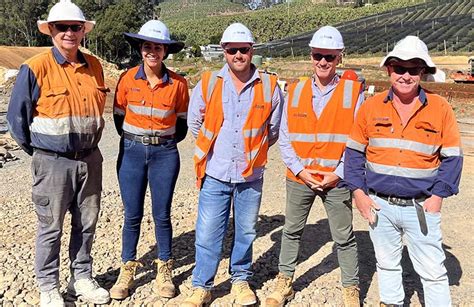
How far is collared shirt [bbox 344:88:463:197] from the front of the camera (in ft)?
10.4

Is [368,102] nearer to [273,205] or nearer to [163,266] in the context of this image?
[163,266]

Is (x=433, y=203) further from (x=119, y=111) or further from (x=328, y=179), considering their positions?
(x=119, y=111)

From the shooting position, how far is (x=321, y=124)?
3.72m

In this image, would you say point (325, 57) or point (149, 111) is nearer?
point (325, 57)

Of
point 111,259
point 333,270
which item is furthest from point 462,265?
point 111,259

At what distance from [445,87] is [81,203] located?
18.0 meters

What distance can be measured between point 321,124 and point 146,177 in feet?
4.91

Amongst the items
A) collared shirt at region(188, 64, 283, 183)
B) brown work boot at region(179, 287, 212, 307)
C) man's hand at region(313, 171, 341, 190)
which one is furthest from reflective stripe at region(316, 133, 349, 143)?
brown work boot at region(179, 287, 212, 307)

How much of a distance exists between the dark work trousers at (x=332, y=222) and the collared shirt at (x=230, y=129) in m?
0.43

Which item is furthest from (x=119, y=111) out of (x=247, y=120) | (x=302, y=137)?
(x=302, y=137)

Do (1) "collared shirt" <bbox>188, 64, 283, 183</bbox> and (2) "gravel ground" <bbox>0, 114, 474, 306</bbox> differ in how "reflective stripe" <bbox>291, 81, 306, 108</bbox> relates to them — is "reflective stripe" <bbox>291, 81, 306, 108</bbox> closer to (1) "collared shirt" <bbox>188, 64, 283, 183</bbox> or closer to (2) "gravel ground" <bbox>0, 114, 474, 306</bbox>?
(1) "collared shirt" <bbox>188, 64, 283, 183</bbox>

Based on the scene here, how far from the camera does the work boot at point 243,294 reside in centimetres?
397

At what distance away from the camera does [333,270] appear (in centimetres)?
→ 486

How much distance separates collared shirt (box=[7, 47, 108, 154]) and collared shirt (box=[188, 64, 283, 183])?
84 cm
